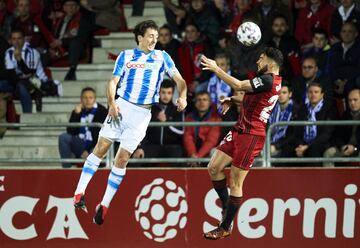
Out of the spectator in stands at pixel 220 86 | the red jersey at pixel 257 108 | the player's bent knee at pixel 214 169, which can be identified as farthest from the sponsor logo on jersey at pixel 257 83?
the spectator in stands at pixel 220 86

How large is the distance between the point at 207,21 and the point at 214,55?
0.69m

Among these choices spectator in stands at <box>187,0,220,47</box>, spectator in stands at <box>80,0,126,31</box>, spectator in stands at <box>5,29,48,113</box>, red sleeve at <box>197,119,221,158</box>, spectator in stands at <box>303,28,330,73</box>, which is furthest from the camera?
spectator in stands at <box>80,0,126,31</box>

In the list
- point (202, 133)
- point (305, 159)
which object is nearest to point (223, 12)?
point (202, 133)

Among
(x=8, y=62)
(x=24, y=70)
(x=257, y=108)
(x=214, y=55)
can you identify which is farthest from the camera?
(x=8, y=62)

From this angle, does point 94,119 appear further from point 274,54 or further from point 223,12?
point 274,54

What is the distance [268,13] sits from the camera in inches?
813

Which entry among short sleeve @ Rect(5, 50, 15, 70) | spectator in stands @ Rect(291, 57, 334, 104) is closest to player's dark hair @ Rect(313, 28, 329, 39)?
spectator in stands @ Rect(291, 57, 334, 104)

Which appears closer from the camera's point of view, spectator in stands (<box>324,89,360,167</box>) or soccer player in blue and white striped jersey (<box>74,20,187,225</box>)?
soccer player in blue and white striped jersey (<box>74,20,187,225</box>)

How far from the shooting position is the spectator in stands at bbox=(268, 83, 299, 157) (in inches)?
733

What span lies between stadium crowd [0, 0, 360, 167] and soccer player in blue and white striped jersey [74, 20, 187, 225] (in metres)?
2.64

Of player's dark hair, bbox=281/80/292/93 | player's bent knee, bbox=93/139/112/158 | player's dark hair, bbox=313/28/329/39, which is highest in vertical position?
player's dark hair, bbox=313/28/329/39

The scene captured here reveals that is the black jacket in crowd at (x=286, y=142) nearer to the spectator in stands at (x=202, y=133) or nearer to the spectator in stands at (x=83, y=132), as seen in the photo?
the spectator in stands at (x=202, y=133)

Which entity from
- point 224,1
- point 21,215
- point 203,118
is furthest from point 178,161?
point 224,1

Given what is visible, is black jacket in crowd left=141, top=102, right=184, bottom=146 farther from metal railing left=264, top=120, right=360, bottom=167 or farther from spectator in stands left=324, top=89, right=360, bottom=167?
spectator in stands left=324, top=89, right=360, bottom=167
